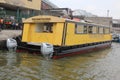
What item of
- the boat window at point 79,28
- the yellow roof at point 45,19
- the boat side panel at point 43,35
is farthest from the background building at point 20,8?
the boat window at point 79,28

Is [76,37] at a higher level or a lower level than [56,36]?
lower

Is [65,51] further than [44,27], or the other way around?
[44,27]

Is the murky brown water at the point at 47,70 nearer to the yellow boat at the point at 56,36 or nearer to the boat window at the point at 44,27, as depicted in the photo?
the yellow boat at the point at 56,36

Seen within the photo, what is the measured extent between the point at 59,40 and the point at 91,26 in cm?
580

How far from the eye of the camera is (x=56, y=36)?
15.3m

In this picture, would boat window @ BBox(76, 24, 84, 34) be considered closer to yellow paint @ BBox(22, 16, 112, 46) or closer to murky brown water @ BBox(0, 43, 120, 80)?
yellow paint @ BBox(22, 16, 112, 46)

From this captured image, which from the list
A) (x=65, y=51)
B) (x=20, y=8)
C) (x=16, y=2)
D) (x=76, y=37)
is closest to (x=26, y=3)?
(x=20, y=8)

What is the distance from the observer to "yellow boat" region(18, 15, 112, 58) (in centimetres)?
1495

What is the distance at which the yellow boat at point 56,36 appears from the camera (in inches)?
589

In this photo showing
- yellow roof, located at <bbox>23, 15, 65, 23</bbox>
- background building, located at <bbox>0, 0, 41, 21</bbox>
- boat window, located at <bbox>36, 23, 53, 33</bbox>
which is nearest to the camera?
yellow roof, located at <bbox>23, 15, 65, 23</bbox>

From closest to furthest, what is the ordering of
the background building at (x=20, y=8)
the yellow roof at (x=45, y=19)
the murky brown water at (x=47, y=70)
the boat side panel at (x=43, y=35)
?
the murky brown water at (x=47, y=70) < the boat side panel at (x=43, y=35) < the yellow roof at (x=45, y=19) < the background building at (x=20, y=8)

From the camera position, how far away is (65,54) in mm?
15594

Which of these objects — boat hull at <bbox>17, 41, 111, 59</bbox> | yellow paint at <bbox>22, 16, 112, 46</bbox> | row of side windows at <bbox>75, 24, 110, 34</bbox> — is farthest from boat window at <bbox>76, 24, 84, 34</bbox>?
boat hull at <bbox>17, 41, 111, 59</bbox>

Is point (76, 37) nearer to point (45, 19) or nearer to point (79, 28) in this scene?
point (79, 28)
